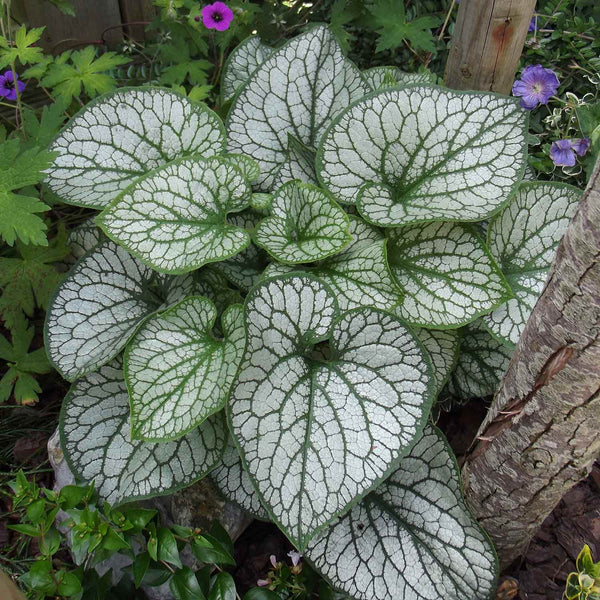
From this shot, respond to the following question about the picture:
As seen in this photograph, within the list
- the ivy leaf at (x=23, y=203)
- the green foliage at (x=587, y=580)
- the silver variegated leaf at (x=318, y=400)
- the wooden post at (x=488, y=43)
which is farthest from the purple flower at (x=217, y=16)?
the green foliage at (x=587, y=580)

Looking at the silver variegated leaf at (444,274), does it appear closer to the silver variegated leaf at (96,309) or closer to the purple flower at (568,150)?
the silver variegated leaf at (96,309)

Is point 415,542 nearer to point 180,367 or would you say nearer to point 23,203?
point 180,367

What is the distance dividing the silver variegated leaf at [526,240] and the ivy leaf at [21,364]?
1.21 m

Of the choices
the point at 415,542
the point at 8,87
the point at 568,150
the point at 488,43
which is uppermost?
the point at 488,43

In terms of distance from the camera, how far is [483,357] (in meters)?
1.50

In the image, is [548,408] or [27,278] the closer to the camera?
[548,408]

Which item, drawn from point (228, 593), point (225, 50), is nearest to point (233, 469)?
point (228, 593)

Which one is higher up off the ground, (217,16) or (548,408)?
(217,16)

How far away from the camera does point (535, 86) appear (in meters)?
1.91

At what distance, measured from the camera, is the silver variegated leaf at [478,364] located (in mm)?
1481

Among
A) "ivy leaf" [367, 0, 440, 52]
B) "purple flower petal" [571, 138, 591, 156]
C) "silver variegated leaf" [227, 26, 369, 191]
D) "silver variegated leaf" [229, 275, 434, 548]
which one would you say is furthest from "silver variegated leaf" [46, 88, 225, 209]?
"purple flower petal" [571, 138, 591, 156]

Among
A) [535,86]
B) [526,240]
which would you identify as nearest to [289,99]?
[526,240]

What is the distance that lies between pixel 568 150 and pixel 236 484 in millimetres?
1433

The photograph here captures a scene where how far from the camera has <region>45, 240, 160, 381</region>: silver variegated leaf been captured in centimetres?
131
